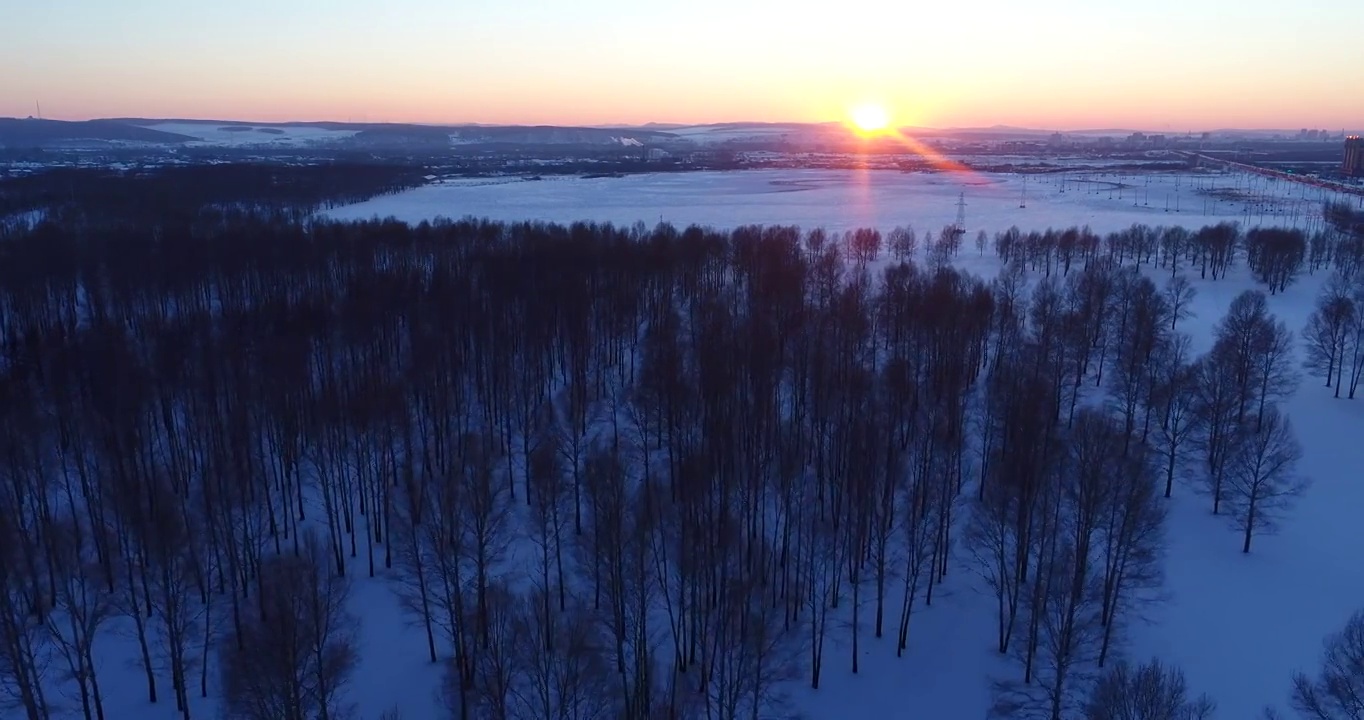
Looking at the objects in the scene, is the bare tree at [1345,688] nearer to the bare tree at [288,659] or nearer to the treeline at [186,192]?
the bare tree at [288,659]

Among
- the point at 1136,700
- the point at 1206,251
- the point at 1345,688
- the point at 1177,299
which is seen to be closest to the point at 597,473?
the point at 1136,700

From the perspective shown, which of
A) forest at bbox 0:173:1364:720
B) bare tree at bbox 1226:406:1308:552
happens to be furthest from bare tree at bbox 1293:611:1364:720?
bare tree at bbox 1226:406:1308:552

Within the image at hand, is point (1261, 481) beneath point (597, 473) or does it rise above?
beneath

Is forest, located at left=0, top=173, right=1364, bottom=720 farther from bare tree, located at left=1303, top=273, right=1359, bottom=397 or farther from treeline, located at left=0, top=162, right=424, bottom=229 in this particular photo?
treeline, located at left=0, top=162, right=424, bottom=229

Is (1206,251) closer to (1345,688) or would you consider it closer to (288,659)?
(1345,688)

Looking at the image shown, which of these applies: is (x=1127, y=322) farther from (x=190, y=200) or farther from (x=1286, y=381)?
(x=190, y=200)

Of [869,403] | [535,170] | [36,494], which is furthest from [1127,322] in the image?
[535,170]
